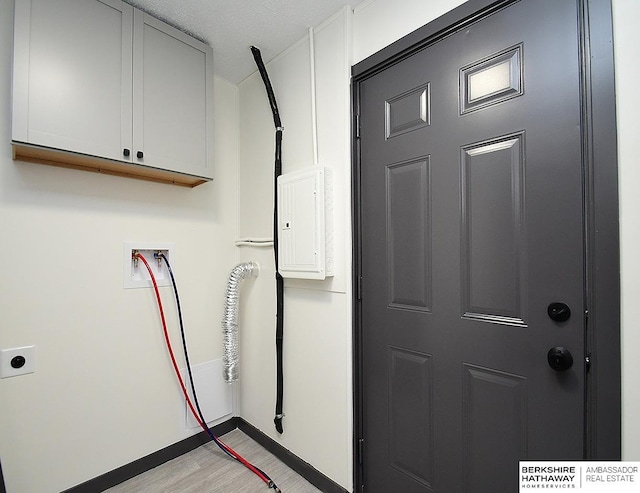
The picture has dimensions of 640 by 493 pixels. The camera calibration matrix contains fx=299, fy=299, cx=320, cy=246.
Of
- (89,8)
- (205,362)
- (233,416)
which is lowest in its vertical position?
(233,416)

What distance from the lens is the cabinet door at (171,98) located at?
1.57 m

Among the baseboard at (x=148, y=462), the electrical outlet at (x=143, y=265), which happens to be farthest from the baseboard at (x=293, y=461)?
the electrical outlet at (x=143, y=265)

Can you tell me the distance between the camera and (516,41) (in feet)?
3.51

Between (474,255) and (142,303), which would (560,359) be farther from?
(142,303)

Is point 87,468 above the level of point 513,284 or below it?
below

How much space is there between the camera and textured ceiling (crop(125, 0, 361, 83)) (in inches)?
61.3

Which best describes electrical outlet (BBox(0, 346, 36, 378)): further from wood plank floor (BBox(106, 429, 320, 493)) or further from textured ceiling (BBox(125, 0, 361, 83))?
textured ceiling (BBox(125, 0, 361, 83))

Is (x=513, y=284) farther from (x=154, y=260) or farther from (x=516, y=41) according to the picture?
(x=154, y=260)

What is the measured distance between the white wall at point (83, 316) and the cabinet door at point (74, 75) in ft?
1.05

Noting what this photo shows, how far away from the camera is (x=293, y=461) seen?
183cm

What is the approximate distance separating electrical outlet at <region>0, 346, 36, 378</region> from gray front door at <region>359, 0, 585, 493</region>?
1645 millimetres

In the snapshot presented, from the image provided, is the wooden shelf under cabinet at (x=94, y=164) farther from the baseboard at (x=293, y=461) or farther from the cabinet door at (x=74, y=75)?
the baseboard at (x=293, y=461)

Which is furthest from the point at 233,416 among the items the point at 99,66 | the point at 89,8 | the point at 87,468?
the point at 89,8

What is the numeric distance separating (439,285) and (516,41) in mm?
940
